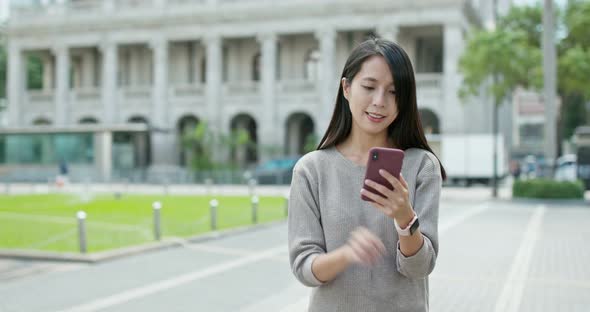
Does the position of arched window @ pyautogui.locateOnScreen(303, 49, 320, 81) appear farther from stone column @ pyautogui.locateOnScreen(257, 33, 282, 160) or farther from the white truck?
the white truck

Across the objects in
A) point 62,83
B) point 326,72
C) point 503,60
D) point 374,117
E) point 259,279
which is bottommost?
point 259,279

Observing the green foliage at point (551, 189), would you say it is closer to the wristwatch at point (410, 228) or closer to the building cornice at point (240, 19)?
the building cornice at point (240, 19)

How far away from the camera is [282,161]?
43.2m

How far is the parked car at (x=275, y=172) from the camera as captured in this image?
4212 centimetres

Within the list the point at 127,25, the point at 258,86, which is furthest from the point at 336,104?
the point at 127,25

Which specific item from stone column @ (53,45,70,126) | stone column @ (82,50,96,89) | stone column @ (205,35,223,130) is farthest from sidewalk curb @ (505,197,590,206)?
stone column @ (82,50,96,89)

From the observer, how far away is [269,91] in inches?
1911

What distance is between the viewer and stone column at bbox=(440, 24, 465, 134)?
1705 inches

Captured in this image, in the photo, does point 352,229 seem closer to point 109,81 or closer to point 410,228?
point 410,228

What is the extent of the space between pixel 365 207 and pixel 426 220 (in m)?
0.24

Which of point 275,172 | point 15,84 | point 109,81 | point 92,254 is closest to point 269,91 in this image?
point 275,172

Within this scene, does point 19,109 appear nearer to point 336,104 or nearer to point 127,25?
point 127,25

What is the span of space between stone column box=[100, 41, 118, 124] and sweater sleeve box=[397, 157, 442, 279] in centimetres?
5098

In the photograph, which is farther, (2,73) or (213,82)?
(2,73)
